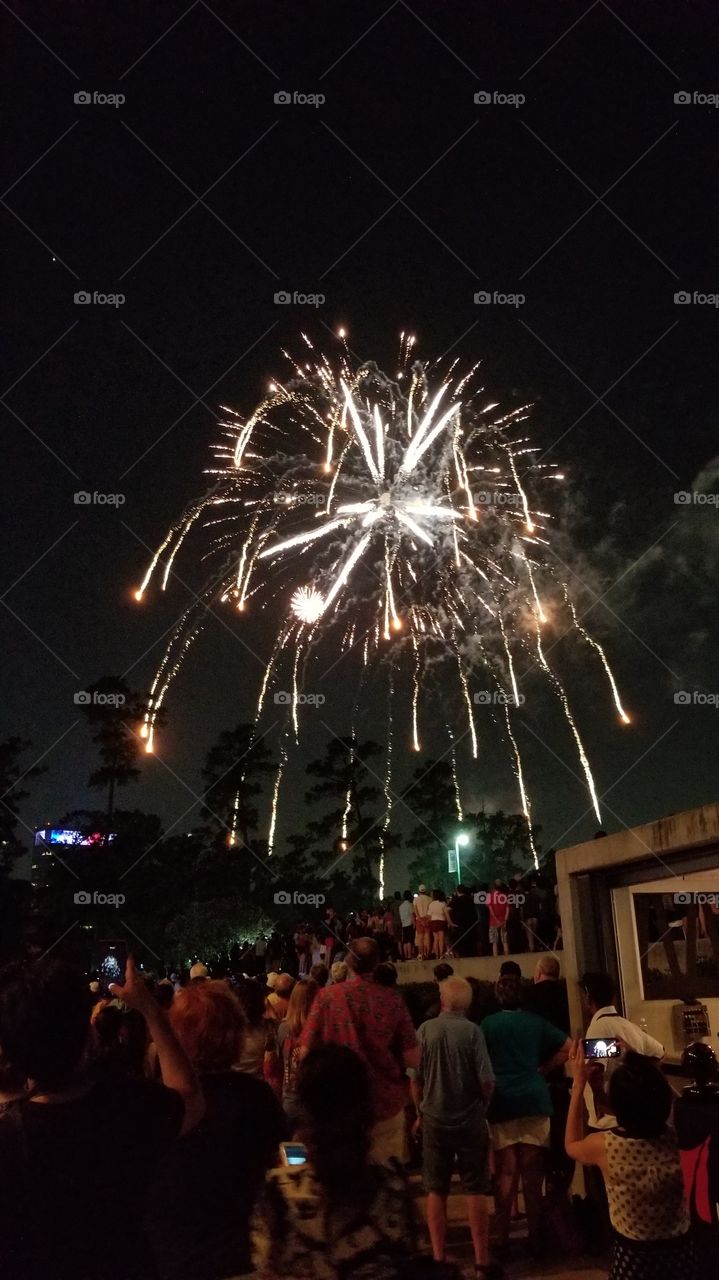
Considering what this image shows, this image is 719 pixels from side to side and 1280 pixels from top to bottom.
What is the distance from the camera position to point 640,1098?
3.47 m

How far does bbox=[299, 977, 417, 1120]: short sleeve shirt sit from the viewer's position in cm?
594

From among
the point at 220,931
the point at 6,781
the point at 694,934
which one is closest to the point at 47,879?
the point at 220,931

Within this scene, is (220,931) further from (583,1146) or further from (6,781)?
(583,1146)

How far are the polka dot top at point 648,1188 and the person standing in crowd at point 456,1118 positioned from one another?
2573 mm

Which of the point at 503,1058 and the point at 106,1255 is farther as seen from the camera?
the point at 503,1058

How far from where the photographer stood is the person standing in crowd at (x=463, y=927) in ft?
54.7

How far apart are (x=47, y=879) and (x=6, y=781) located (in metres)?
12.5

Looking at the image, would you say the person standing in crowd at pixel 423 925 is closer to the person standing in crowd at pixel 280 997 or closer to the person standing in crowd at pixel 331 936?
the person standing in crowd at pixel 331 936

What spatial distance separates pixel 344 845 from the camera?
143ft

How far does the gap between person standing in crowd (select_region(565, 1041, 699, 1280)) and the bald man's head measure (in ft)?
9.32

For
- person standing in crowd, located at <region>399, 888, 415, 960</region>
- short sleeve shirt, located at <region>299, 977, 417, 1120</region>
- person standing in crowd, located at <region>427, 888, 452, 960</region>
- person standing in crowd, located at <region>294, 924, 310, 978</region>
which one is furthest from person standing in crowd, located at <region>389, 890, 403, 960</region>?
short sleeve shirt, located at <region>299, 977, 417, 1120</region>

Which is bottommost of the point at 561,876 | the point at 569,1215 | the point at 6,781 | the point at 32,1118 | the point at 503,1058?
the point at 569,1215

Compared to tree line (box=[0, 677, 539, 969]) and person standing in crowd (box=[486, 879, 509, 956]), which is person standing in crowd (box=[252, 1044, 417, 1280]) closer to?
person standing in crowd (box=[486, 879, 509, 956])

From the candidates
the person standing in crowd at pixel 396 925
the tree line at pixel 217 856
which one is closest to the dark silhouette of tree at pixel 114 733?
the tree line at pixel 217 856
